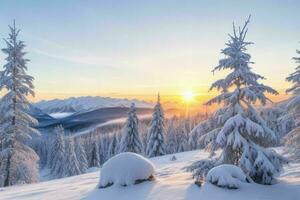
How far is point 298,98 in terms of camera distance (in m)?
20.0

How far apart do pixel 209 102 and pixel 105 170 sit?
5460 mm

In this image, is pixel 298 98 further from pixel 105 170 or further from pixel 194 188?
pixel 105 170

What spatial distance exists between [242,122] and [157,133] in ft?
121

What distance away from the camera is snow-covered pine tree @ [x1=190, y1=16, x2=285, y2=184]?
1378cm

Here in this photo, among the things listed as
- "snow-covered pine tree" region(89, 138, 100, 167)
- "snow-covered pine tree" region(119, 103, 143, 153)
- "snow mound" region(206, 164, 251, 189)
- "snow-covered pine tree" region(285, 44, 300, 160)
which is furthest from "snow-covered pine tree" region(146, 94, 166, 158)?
"snow-covered pine tree" region(89, 138, 100, 167)

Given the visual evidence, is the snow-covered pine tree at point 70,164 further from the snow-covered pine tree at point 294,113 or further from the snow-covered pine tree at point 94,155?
the snow-covered pine tree at point 294,113

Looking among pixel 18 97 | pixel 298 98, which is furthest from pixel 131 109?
pixel 298 98

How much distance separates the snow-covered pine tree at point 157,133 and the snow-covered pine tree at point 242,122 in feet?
116

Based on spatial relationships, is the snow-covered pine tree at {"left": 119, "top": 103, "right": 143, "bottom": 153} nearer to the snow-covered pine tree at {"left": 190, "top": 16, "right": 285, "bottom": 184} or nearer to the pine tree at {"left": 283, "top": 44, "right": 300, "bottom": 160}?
the pine tree at {"left": 283, "top": 44, "right": 300, "bottom": 160}

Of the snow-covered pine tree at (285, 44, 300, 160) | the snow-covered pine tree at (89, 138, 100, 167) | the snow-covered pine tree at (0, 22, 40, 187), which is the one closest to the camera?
the snow-covered pine tree at (285, 44, 300, 160)

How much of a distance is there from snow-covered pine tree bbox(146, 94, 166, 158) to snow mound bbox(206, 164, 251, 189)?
37578mm

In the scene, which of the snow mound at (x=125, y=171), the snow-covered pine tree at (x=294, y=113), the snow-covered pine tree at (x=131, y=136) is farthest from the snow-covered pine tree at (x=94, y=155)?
the snow mound at (x=125, y=171)

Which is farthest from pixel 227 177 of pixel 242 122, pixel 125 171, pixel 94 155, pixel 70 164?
pixel 94 155

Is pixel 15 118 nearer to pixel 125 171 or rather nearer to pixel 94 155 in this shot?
pixel 125 171
